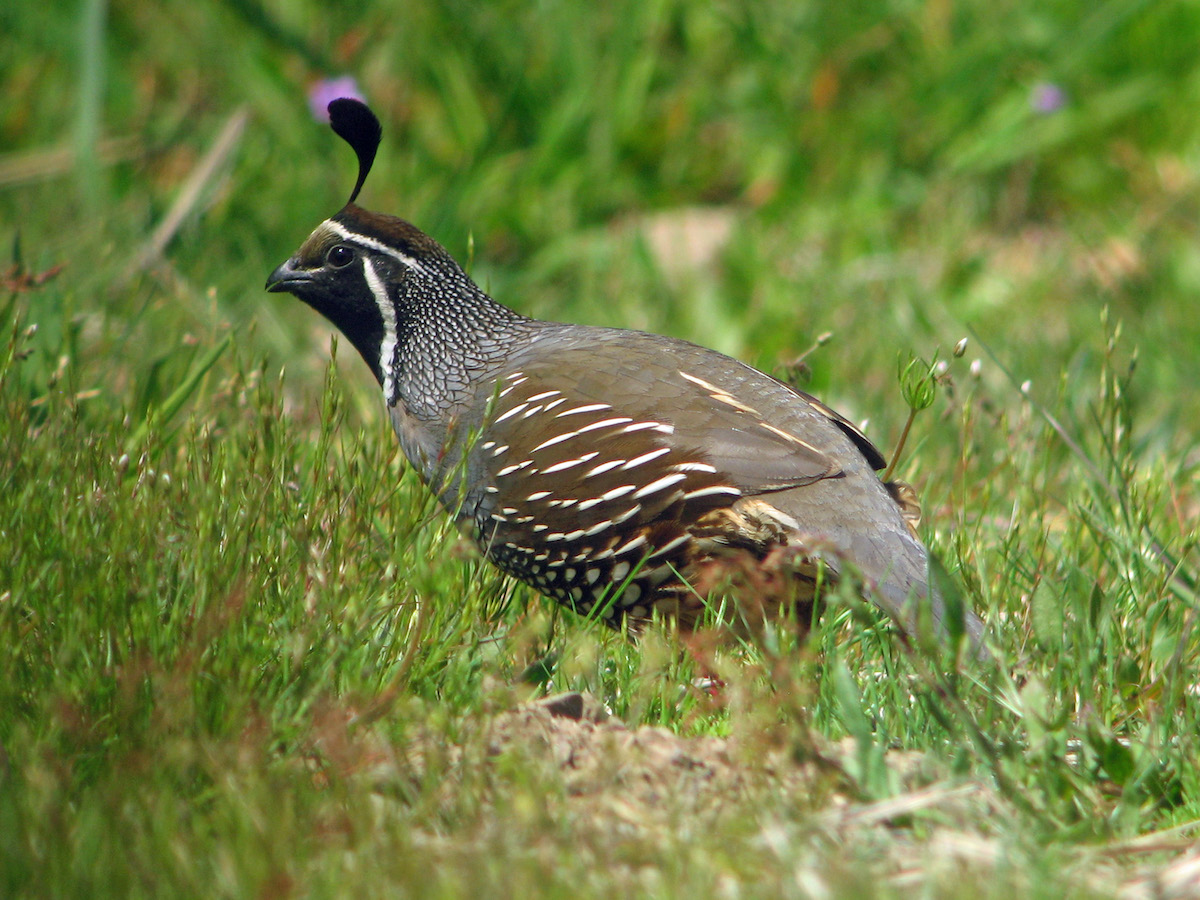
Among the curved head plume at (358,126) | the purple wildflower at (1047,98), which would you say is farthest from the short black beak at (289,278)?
the purple wildflower at (1047,98)

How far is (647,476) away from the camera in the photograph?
3256 millimetres

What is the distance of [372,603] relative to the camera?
2836mm

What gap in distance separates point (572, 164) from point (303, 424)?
3287 mm

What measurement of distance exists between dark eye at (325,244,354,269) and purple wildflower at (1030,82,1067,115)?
4326 millimetres

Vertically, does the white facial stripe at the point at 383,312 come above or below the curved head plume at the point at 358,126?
below

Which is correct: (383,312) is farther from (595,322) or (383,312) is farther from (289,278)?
(595,322)

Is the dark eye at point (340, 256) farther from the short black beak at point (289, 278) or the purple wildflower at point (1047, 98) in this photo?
the purple wildflower at point (1047, 98)

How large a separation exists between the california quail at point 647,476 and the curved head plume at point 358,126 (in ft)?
2.90

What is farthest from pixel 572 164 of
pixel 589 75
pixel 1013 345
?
pixel 1013 345

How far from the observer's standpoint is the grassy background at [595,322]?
2.17 metres

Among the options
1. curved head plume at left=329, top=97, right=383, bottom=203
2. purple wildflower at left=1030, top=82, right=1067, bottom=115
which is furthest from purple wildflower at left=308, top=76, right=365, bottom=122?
purple wildflower at left=1030, top=82, right=1067, bottom=115

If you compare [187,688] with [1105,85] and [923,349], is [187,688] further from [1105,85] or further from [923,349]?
[1105,85]

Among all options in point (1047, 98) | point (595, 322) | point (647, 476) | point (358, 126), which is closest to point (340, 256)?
point (358, 126)

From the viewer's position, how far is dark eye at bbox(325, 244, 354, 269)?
4004mm
